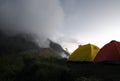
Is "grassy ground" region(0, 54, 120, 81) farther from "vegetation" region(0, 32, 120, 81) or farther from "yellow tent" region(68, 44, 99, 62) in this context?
"yellow tent" region(68, 44, 99, 62)

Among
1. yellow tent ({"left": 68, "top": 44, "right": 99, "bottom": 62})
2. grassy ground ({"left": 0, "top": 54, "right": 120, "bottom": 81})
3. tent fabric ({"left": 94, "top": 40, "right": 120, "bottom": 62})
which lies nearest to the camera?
grassy ground ({"left": 0, "top": 54, "right": 120, "bottom": 81})

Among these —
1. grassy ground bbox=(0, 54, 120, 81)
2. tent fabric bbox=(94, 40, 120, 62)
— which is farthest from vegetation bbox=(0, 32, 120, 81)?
tent fabric bbox=(94, 40, 120, 62)

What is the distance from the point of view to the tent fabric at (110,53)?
14.2 meters

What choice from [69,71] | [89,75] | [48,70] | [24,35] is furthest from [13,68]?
[24,35]

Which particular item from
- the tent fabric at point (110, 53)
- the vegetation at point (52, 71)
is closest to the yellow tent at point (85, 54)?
the vegetation at point (52, 71)

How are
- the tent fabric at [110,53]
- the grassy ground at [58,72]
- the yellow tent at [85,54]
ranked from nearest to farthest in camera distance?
the grassy ground at [58,72] < the tent fabric at [110,53] < the yellow tent at [85,54]

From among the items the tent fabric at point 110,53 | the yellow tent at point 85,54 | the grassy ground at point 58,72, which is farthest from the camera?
the yellow tent at point 85,54

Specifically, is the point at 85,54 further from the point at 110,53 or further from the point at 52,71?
the point at 52,71

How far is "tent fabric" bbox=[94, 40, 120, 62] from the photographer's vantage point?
46.4ft

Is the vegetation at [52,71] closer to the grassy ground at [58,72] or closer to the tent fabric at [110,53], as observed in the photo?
the grassy ground at [58,72]

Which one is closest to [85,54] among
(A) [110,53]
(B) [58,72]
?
(A) [110,53]

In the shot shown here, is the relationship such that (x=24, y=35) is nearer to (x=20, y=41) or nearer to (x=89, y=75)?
(x=20, y=41)

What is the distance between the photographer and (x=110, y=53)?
571 inches

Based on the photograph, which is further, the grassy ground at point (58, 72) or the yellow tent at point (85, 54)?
the yellow tent at point (85, 54)
